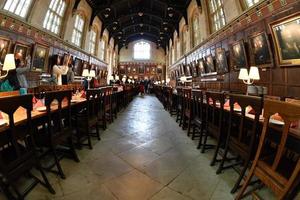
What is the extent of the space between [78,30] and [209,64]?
838cm

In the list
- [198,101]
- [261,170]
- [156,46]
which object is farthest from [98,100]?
[156,46]

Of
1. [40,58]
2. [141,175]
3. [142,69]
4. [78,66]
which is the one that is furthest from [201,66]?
[142,69]

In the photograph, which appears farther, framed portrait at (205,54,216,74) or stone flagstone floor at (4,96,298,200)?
framed portrait at (205,54,216,74)

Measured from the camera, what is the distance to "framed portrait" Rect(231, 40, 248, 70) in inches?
203

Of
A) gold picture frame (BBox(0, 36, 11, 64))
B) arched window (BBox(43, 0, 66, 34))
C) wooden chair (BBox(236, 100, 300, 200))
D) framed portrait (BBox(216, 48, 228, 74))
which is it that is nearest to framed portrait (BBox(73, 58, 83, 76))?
arched window (BBox(43, 0, 66, 34))

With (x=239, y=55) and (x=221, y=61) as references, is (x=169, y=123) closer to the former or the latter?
(x=239, y=55)

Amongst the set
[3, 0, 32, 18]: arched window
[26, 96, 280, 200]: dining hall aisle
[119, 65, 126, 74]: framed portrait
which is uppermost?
[3, 0, 32, 18]: arched window

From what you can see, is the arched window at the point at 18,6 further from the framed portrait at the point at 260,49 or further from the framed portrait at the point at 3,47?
the framed portrait at the point at 260,49

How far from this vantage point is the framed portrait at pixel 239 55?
516 cm

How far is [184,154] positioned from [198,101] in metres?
0.97

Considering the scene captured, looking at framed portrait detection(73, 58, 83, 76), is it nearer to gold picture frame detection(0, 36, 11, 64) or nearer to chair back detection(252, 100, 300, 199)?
gold picture frame detection(0, 36, 11, 64)

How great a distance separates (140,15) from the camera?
15734 mm

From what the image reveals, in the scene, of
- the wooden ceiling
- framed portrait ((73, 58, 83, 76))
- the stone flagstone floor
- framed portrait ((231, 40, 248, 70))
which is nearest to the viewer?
the stone flagstone floor

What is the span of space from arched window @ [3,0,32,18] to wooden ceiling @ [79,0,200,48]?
336 centimetres
